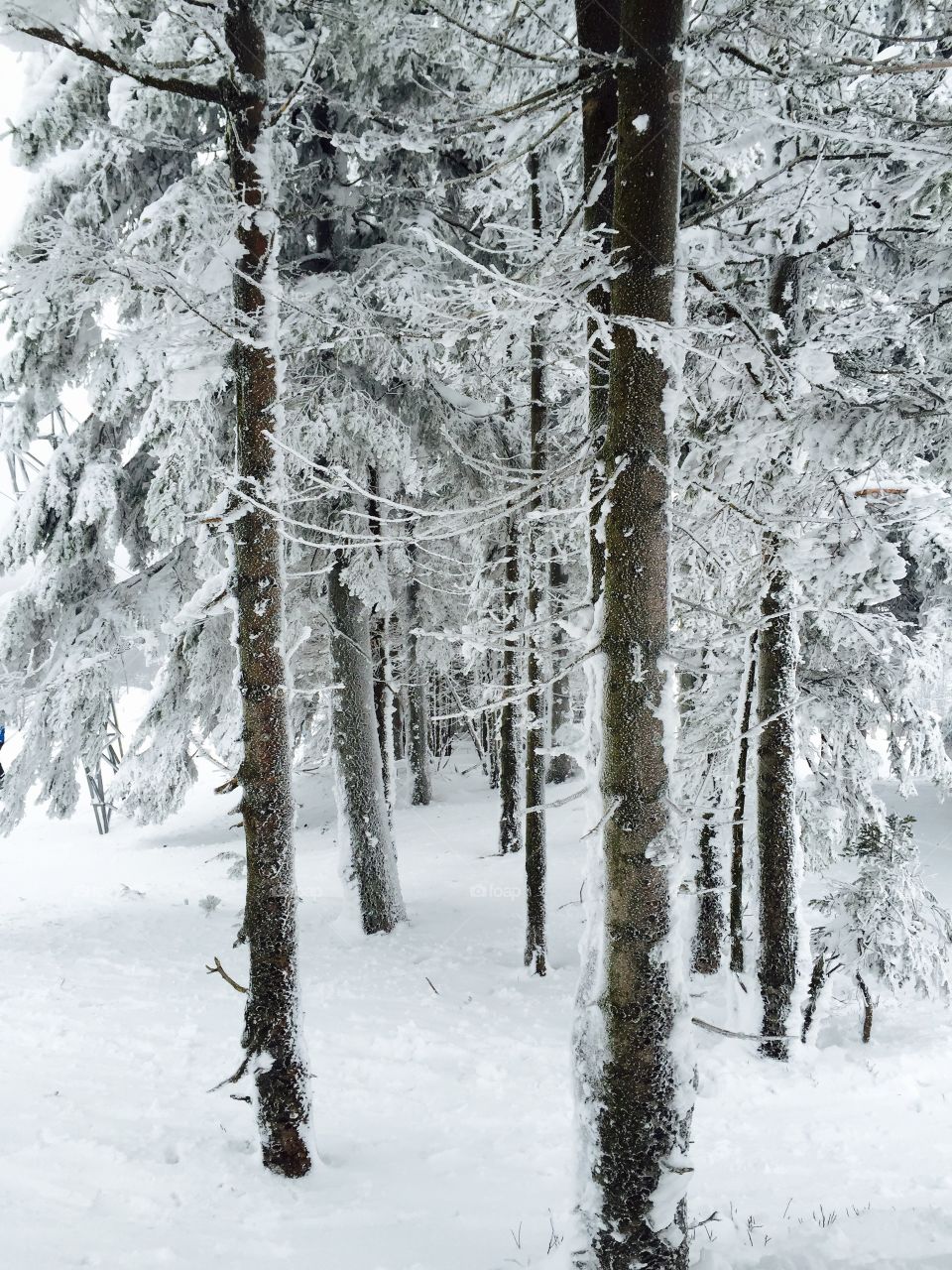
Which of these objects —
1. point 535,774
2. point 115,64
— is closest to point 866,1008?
point 535,774

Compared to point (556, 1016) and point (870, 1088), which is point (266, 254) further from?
point (870, 1088)

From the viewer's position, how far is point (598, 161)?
4.41 m

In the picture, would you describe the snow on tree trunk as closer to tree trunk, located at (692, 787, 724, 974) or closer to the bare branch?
tree trunk, located at (692, 787, 724, 974)

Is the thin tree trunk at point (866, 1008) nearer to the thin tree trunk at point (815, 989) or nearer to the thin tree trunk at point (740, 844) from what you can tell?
the thin tree trunk at point (815, 989)

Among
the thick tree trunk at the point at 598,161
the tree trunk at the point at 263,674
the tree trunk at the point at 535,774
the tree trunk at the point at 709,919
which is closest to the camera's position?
the thick tree trunk at the point at 598,161

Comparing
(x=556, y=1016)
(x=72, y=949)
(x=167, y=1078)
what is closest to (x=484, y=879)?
(x=556, y=1016)

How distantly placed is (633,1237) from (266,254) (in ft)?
19.4

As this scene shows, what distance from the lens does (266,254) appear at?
510cm

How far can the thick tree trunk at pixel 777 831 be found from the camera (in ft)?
25.8

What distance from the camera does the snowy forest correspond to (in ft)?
12.6

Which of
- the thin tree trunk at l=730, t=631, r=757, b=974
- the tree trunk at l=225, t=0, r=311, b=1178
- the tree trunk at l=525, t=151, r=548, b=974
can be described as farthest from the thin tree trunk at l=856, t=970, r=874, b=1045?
the tree trunk at l=225, t=0, r=311, b=1178

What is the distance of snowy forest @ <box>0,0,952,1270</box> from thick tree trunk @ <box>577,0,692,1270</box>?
Result: 2 centimetres

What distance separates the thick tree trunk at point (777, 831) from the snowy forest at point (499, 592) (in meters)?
0.04

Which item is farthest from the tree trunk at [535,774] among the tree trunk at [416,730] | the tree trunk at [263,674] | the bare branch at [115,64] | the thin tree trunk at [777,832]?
the tree trunk at [416,730]
